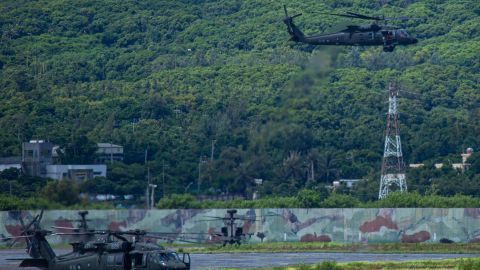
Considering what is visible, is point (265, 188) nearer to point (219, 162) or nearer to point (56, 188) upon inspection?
point (219, 162)

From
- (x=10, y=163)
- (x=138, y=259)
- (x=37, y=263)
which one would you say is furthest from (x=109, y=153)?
(x=138, y=259)

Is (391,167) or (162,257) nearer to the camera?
(162,257)

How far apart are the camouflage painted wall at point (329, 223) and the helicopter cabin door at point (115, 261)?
3327 cm

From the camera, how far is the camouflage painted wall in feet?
311

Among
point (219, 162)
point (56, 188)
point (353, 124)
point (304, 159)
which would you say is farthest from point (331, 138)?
point (56, 188)

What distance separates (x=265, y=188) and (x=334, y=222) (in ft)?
23.1

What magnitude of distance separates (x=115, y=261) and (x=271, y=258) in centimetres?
2139

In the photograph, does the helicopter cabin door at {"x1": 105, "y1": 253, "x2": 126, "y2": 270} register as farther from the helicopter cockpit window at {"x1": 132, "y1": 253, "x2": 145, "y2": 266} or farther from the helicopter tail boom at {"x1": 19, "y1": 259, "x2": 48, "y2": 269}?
the helicopter tail boom at {"x1": 19, "y1": 259, "x2": 48, "y2": 269}

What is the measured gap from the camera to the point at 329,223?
321 ft

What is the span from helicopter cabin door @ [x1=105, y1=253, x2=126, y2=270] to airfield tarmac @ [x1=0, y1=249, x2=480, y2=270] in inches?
415

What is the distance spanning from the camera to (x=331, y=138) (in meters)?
143

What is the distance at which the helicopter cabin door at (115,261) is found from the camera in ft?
190

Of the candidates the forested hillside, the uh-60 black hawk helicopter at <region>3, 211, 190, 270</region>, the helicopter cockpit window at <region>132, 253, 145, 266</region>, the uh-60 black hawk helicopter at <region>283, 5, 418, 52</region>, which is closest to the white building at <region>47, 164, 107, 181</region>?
the forested hillside

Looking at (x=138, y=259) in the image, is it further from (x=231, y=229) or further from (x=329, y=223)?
(x=329, y=223)
